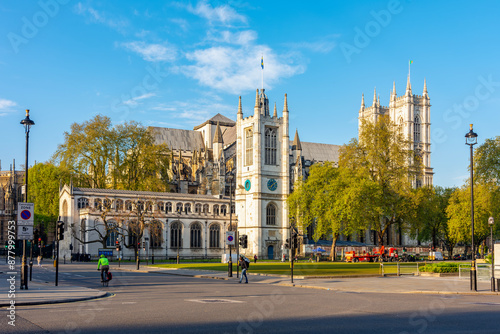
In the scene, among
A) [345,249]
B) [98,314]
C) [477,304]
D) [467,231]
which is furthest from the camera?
[345,249]

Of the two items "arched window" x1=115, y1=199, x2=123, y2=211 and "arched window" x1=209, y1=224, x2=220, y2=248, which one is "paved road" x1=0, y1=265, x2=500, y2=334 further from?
"arched window" x1=209, y1=224, x2=220, y2=248

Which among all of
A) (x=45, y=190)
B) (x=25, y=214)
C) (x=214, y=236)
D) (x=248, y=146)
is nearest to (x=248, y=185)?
(x=248, y=146)

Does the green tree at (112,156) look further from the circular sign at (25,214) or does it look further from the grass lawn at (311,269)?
the circular sign at (25,214)

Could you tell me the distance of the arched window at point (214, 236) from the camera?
260 ft

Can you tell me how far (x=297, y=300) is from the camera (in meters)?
20.4

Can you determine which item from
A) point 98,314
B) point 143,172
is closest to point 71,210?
point 143,172

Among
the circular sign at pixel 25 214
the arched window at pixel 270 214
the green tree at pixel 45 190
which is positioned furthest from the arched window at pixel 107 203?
the circular sign at pixel 25 214

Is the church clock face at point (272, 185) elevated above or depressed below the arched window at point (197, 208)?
above

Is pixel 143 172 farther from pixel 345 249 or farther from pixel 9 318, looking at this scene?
pixel 9 318

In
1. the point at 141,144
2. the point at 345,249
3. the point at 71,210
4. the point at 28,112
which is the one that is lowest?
the point at 345,249

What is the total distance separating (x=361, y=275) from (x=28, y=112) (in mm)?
22548

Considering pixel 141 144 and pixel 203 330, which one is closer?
pixel 203 330

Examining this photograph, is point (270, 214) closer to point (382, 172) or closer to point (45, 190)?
point (382, 172)

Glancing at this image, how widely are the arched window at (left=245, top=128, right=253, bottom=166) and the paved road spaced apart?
60731mm
